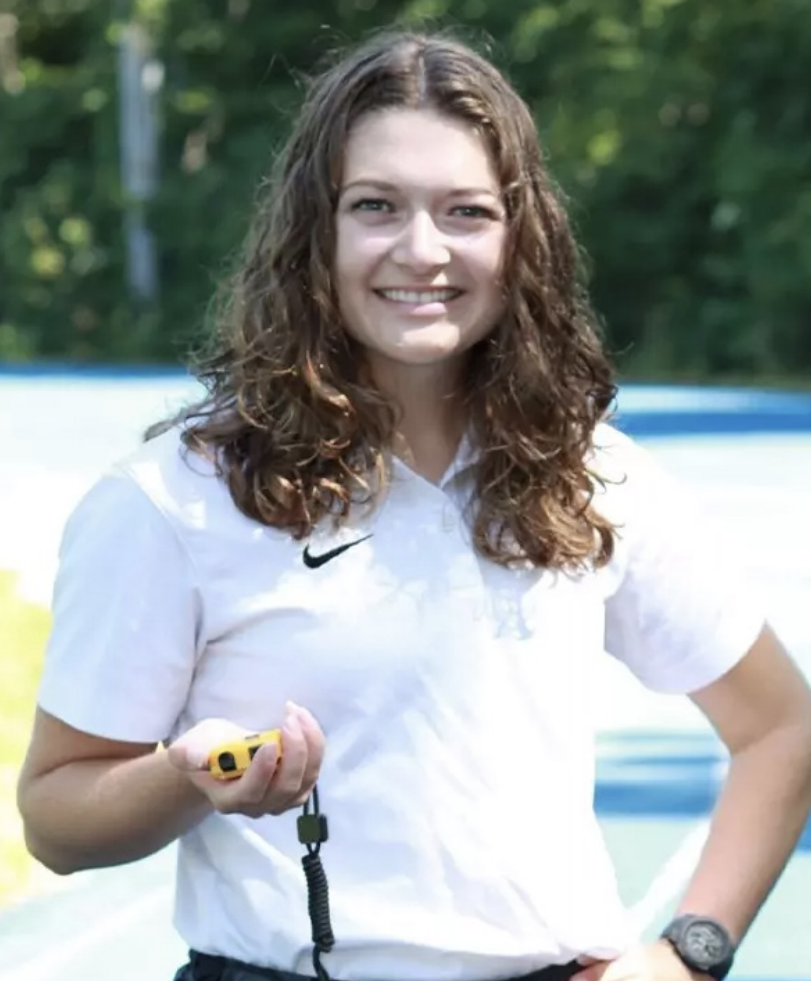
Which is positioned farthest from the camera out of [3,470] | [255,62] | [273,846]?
[255,62]

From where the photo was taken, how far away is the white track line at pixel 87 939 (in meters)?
5.57

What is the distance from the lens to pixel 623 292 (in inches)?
1316

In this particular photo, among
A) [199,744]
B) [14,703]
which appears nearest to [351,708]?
[199,744]

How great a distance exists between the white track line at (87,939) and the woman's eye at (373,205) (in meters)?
3.56

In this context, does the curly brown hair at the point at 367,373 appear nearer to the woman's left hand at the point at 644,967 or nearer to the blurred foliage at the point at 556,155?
the woman's left hand at the point at 644,967

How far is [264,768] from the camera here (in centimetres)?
195

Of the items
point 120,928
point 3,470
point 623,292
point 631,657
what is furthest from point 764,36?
point 631,657

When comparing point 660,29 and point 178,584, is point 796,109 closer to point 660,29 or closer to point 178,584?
point 660,29

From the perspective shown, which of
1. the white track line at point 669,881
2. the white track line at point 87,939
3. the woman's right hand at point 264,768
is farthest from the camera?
the white track line at point 669,881

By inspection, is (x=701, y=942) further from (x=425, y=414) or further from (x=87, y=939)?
(x=87, y=939)

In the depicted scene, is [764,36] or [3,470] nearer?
[3,470]

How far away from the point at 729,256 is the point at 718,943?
30.2 meters

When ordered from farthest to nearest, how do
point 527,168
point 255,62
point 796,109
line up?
1. point 255,62
2. point 796,109
3. point 527,168

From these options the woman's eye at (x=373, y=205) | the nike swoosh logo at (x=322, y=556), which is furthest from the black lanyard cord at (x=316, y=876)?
the woman's eye at (x=373, y=205)
